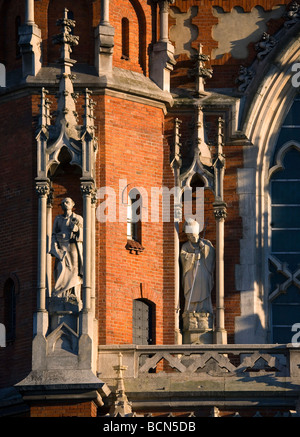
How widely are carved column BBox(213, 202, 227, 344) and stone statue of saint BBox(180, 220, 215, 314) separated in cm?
18

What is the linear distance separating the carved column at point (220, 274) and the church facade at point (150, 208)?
0.11 feet

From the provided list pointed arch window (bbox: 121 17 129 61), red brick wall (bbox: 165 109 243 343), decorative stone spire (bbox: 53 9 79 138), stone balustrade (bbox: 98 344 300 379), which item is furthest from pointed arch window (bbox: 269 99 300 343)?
decorative stone spire (bbox: 53 9 79 138)

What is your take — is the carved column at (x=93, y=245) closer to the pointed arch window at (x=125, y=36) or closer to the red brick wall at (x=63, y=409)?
the red brick wall at (x=63, y=409)

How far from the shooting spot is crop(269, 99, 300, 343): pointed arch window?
4647 centimetres

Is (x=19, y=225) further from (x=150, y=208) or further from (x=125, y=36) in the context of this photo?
(x=125, y=36)

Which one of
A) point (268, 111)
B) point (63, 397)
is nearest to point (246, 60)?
point (268, 111)

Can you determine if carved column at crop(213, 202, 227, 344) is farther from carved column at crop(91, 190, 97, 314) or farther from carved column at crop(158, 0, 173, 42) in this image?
carved column at crop(158, 0, 173, 42)

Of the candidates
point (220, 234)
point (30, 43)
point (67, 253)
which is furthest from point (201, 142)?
point (67, 253)

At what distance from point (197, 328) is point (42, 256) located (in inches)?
124

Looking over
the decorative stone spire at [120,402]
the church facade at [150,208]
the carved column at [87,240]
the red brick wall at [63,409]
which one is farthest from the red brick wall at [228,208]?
the red brick wall at [63,409]

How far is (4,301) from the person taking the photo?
4566 cm

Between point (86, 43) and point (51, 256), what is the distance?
4155 millimetres
